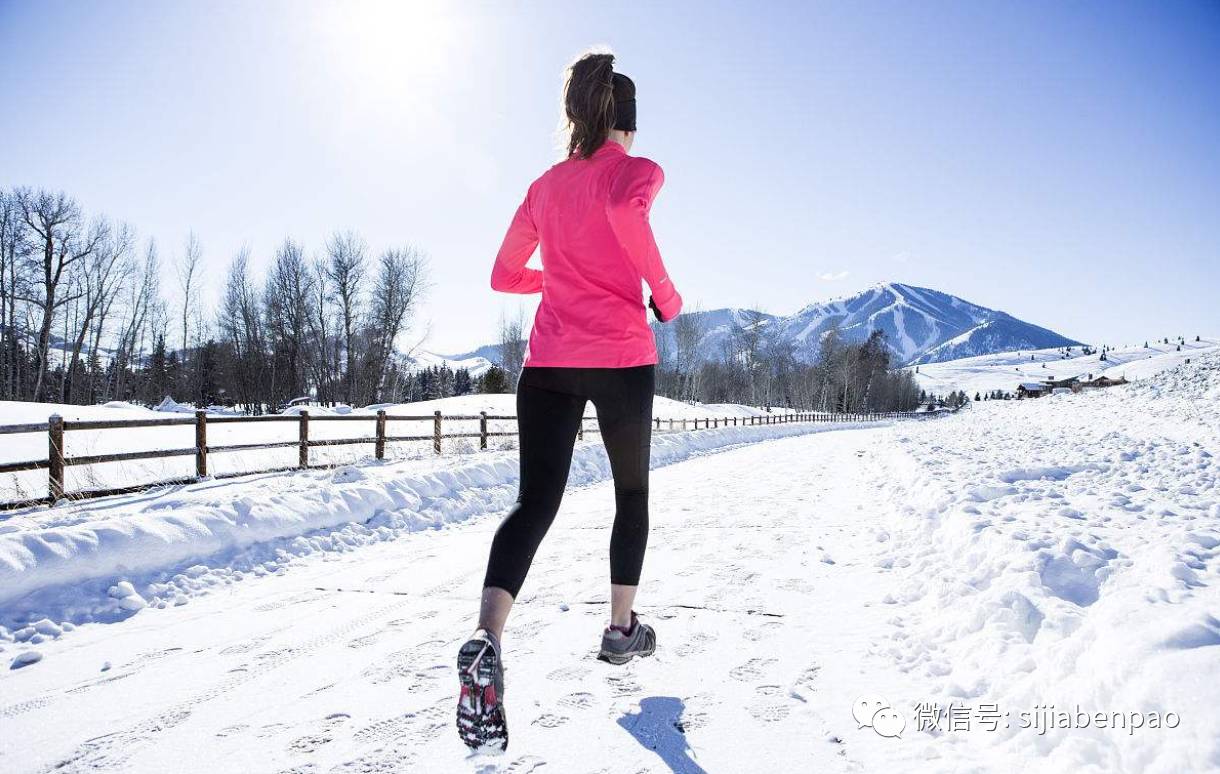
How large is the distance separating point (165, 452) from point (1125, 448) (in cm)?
1519

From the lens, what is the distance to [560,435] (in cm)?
183

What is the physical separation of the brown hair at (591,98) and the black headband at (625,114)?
0.01 metres

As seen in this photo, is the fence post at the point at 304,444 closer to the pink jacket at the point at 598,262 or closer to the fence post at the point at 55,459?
the fence post at the point at 55,459

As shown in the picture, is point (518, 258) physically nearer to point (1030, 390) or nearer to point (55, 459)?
point (55, 459)

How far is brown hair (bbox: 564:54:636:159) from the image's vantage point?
1.84 metres

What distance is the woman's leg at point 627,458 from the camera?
184 cm

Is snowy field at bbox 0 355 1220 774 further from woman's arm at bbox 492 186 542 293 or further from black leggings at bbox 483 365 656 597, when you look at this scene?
woman's arm at bbox 492 186 542 293

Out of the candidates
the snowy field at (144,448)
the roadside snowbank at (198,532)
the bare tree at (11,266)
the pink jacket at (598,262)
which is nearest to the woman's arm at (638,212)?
the pink jacket at (598,262)

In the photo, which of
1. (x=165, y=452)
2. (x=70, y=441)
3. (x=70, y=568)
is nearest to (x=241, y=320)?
(x=70, y=441)

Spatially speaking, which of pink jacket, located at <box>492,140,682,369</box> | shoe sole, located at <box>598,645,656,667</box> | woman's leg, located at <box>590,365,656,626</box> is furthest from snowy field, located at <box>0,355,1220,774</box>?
pink jacket, located at <box>492,140,682,369</box>

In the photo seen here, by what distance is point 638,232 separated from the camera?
5.73ft

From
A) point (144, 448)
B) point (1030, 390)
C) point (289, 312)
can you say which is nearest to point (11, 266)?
point (289, 312)

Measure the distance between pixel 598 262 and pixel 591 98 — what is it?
1.86 feet

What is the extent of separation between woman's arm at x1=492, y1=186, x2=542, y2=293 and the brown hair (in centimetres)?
26
